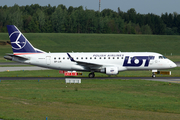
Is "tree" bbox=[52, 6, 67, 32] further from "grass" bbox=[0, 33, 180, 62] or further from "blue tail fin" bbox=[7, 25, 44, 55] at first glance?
"blue tail fin" bbox=[7, 25, 44, 55]

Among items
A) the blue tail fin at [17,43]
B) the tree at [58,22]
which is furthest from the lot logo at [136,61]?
the tree at [58,22]

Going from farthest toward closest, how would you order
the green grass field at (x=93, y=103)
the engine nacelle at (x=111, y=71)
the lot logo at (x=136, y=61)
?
the lot logo at (x=136, y=61), the engine nacelle at (x=111, y=71), the green grass field at (x=93, y=103)

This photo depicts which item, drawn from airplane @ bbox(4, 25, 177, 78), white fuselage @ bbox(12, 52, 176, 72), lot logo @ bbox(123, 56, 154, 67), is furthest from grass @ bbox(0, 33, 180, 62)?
lot logo @ bbox(123, 56, 154, 67)

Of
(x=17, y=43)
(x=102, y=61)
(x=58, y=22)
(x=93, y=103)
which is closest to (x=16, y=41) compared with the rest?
(x=17, y=43)

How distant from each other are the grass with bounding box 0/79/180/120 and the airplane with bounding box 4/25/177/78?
1141cm

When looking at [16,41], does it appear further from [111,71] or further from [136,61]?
[136,61]

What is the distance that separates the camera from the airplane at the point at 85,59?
140 feet

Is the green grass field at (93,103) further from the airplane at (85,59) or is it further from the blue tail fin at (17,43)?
the blue tail fin at (17,43)

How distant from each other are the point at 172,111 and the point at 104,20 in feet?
550

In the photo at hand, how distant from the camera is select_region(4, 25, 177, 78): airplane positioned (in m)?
42.6

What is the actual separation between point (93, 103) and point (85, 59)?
20947 mm

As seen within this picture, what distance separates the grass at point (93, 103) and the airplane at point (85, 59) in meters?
11.4

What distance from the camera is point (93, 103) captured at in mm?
22781

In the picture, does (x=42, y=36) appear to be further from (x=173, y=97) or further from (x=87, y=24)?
(x=173, y=97)
